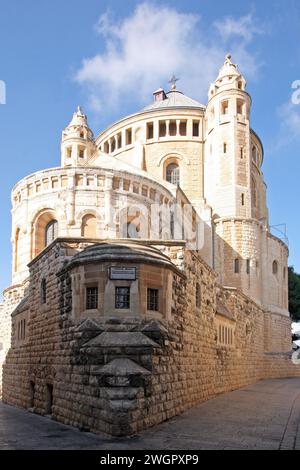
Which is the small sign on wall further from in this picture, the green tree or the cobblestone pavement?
the green tree

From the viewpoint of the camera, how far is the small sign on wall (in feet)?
39.6

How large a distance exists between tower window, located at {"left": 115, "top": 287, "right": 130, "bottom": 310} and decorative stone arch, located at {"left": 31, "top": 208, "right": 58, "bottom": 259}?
14.9 m

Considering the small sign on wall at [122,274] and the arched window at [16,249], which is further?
the arched window at [16,249]

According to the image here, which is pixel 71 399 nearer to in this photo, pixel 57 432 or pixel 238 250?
pixel 57 432

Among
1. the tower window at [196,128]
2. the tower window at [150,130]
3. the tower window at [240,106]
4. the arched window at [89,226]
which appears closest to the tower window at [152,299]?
the arched window at [89,226]

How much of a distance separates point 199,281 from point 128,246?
5246mm

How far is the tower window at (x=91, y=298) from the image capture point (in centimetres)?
1227

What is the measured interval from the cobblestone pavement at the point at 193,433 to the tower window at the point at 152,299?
277 cm

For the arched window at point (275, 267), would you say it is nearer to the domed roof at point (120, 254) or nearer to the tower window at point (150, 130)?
the tower window at point (150, 130)

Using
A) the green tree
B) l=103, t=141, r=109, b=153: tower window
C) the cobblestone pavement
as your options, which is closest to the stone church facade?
l=103, t=141, r=109, b=153: tower window

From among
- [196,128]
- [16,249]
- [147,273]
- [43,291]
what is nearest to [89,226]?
[16,249]

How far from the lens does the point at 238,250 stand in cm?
3491

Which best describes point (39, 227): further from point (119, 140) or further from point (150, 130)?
point (119, 140)
